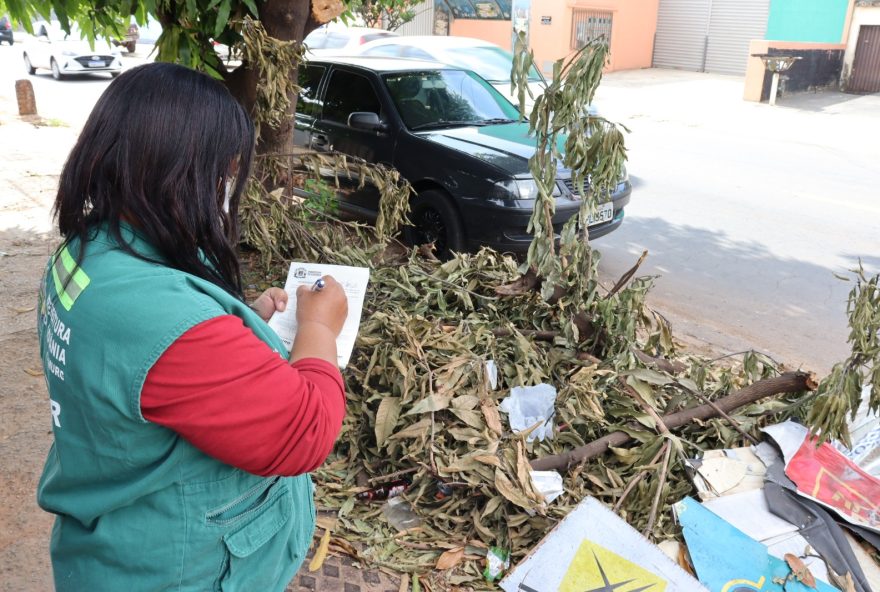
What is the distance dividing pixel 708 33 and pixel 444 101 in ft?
62.8

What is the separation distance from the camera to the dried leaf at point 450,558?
270cm

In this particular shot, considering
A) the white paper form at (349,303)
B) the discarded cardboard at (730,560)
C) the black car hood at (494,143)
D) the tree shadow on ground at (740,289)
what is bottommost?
the tree shadow on ground at (740,289)

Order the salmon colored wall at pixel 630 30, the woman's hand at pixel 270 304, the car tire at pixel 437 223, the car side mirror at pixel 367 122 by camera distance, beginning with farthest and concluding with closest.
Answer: the salmon colored wall at pixel 630 30
the car side mirror at pixel 367 122
the car tire at pixel 437 223
the woman's hand at pixel 270 304

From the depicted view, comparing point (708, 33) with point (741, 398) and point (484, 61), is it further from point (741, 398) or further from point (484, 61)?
point (741, 398)

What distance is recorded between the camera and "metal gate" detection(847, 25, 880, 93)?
19.3m

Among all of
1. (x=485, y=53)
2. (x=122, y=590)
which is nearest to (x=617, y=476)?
(x=122, y=590)

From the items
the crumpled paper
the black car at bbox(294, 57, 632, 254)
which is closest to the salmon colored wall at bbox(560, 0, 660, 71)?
the black car at bbox(294, 57, 632, 254)

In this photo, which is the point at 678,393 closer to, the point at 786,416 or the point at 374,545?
the point at 786,416

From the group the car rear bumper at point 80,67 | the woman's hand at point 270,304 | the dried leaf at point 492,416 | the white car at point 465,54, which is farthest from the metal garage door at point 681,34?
the woman's hand at point 270,304

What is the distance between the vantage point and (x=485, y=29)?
80.1 ft

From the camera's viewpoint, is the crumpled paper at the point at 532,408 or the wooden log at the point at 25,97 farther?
the wooden log at the point at 25,97

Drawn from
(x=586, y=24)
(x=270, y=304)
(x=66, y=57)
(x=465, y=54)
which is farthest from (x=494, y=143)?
(x=586, y=24)

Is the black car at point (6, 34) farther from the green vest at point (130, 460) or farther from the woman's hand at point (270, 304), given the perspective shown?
the green vest at point (130, 460)

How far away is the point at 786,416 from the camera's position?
10.4 feet
